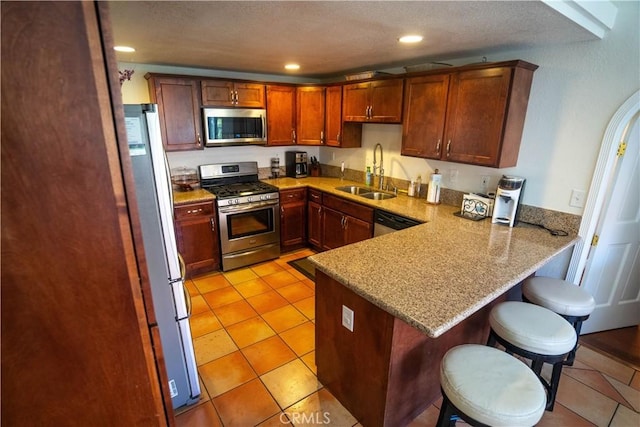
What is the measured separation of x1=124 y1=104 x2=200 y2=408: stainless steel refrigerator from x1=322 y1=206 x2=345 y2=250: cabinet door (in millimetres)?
2079

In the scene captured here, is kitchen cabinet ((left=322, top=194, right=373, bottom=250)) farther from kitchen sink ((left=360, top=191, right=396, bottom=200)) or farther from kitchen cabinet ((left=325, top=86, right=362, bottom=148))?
kitchen cabinet ((left=325, top=86, right=362, bottom=148))

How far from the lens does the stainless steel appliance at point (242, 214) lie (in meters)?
3.53

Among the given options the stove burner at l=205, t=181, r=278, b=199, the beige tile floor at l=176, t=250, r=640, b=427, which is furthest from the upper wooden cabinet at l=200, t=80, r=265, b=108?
the beige tile floor at l=176, t=250, r=640, b=427

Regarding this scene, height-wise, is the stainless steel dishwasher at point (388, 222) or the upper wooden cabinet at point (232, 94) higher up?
the upper wooden cabinet at point (232, 94)

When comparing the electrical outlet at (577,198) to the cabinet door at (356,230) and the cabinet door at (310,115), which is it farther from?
the cabinet door at (310,115)

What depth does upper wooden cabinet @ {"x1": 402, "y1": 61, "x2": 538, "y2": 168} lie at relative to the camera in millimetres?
2307

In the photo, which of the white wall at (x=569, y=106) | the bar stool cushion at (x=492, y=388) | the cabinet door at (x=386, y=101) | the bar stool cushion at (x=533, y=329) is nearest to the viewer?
the bar stool cushion at (x=492, y=388)

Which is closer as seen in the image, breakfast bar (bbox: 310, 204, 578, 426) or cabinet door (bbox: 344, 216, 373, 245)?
breakfast bar (bbox: 310, 204, 578, 426)

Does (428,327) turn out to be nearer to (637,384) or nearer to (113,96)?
(113,96)

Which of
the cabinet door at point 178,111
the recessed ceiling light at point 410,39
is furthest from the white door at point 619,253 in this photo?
the cabinet door at point 178,111

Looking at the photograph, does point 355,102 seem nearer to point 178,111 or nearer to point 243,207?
point 243,207

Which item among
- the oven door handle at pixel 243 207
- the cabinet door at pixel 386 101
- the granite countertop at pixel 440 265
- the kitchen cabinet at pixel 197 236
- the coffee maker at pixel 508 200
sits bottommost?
the kitchen cabinet at pixel 197 236

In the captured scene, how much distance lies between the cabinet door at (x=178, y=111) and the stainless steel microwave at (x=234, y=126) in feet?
0.38

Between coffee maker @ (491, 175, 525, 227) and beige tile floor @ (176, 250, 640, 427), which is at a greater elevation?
coffee maker @ (491, 175, 525, 227)
